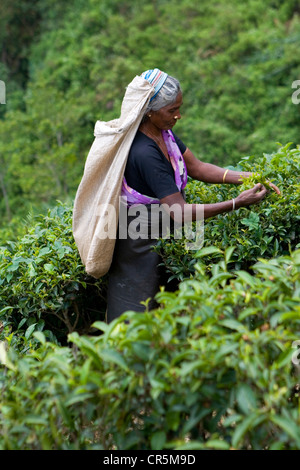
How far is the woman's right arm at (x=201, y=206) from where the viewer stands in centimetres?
266

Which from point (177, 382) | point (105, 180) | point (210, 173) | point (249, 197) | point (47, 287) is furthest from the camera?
point (210, 173)

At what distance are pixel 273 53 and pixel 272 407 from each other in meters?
9.60

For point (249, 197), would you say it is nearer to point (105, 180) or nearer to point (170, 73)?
point (105, 180)

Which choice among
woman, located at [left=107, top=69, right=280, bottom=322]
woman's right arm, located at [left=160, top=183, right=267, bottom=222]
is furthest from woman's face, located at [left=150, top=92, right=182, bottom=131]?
woman's right arm, located at [left=160, top=183, right=267, bottom=222]

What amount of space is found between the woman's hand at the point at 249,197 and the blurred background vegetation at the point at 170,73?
633 cm

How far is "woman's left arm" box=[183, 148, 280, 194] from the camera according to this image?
306 cm

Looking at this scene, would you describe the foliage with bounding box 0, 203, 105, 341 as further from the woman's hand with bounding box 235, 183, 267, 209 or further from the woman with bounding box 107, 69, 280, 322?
the woman's hand with bounding box 235, 183, 267, 209

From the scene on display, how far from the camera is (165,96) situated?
2.70m

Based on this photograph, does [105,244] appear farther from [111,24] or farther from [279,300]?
[111,24]

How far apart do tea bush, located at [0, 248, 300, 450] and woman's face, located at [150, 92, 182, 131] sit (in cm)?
108

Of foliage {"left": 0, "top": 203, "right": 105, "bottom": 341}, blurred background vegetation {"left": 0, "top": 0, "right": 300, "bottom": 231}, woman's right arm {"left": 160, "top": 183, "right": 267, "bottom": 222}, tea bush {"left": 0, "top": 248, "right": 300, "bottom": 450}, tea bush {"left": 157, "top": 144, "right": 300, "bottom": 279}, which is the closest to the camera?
tea bush {"left": 0, "top": 248, "right": 300, "bottom": 450}

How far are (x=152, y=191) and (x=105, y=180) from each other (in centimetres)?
24

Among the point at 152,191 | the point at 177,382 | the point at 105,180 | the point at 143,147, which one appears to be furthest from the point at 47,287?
the point at 177,382

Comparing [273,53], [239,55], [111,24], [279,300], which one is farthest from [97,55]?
[279,300]
